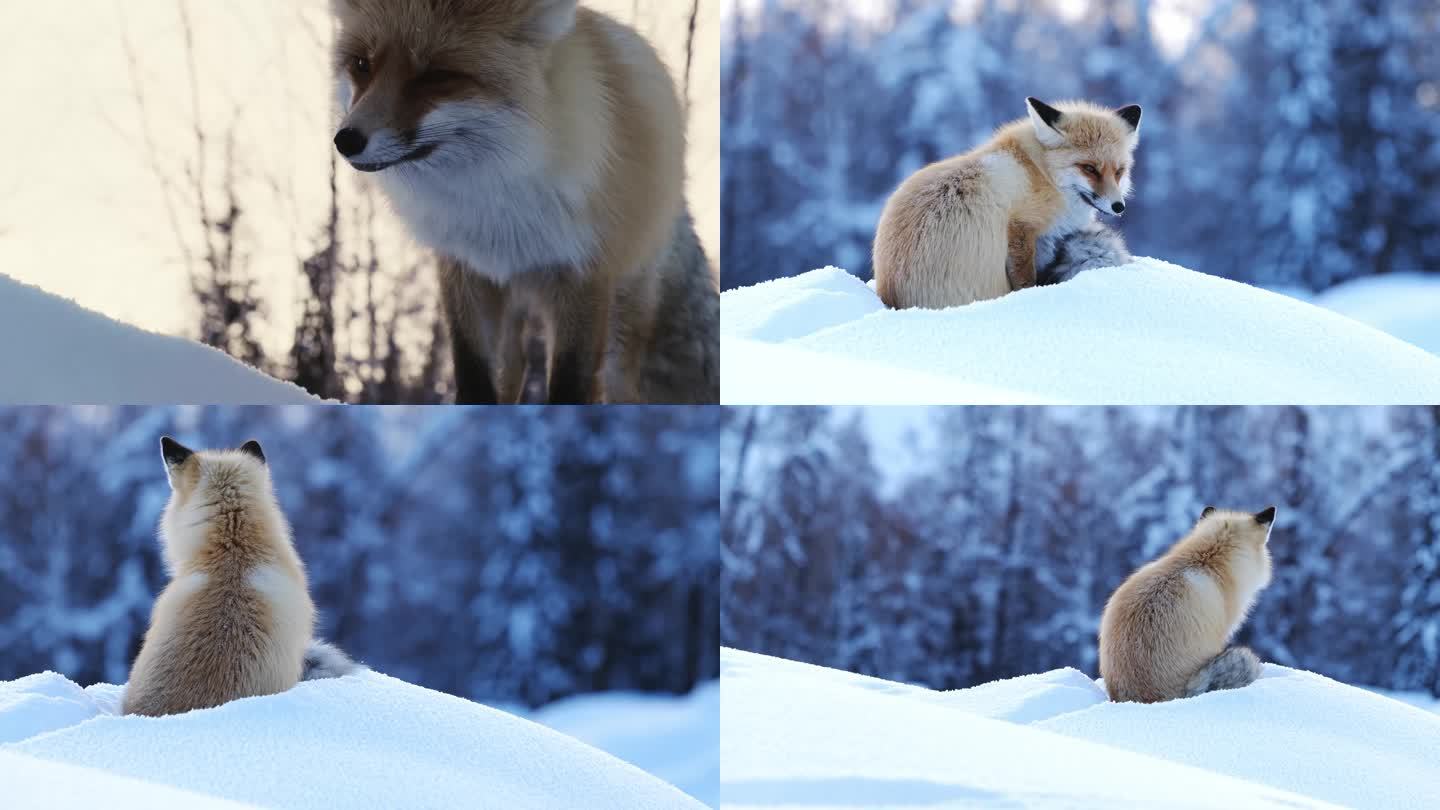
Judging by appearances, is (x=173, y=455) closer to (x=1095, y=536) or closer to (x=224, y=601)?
(x=224, y=601)

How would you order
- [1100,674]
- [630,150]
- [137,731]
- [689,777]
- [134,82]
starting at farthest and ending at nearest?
[689,777], [1100,674], [134,82], [630,150], [137,731]

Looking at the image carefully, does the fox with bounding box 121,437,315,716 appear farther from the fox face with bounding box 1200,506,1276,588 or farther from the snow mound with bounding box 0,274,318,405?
the fox face with bounding box 1200,506,1276,588

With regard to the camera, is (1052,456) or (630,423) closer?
(1052,456)

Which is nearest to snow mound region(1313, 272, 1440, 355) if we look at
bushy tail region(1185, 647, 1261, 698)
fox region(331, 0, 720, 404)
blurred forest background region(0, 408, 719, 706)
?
bushy tail region(1185, 647, 1261, 698)

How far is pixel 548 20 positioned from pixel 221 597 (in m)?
1.01

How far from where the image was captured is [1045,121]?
2.48 m

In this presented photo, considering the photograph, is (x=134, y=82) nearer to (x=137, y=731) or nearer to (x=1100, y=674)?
(x=137, y=731)

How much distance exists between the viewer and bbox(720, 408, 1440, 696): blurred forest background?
3197 mm

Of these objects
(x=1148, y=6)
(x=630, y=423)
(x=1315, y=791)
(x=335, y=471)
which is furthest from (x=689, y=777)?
(x=1148, y=6)

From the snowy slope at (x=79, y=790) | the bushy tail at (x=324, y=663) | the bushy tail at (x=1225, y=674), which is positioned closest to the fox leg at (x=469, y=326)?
the bushy tail at (x=324, y=663)

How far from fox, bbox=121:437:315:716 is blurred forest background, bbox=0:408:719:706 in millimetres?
1041

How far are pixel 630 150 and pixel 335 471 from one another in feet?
6.47

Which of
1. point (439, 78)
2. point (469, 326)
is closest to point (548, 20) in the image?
point (439, 78)

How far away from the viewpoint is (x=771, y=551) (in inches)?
113
